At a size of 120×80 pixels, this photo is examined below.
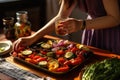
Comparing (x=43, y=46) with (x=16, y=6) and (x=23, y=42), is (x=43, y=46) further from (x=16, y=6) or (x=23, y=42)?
(x=16, y=6)

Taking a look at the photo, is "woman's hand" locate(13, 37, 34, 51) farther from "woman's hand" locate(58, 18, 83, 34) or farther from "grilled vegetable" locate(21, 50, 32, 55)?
"woman's hand" locate(58, 18, 83, 34)

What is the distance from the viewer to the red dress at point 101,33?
4.95 feet

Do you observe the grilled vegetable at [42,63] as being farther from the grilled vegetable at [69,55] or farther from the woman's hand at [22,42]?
the woman's hand at [22,42]

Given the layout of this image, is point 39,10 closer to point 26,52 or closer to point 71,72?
point 26,52

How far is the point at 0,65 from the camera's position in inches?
49.8

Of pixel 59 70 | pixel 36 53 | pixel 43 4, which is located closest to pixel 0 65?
pixel 36 53

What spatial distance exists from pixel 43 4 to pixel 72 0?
1289 millimetres

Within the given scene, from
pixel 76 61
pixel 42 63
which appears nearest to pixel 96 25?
pixel 76 61

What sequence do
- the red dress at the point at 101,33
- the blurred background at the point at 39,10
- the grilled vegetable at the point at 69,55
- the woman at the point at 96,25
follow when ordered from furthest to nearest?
the blurred background at the point at 39,10 → the red dress at the point at 101,33 → the woman at the point at 96,25 → the grilled vegetable at the point at 69,55

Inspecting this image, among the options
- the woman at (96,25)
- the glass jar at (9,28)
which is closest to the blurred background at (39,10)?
the glass jar at (9,28)

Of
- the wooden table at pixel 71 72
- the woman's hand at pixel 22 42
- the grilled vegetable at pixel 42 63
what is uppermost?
the woman's hand at pixel 22 42

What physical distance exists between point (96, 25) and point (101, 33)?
8.2 inches

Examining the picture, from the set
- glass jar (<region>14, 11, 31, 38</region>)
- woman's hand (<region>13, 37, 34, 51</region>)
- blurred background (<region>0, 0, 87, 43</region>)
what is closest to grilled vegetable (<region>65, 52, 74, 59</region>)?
woman's hand (<region>13, 37, 34, 51</region>)

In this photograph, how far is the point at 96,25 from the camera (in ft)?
4.54
